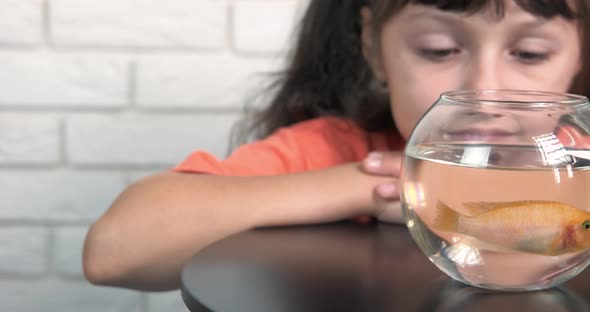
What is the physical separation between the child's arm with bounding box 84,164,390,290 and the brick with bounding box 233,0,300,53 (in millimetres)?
509

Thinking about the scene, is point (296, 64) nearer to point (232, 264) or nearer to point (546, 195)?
point (232, 264)

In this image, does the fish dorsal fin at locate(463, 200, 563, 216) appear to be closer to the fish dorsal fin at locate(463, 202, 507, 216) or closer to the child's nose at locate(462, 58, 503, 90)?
the fish dorsal fin at locate(463, 202, 507, 216)

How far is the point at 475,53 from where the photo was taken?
2.57 feet

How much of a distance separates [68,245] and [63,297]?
3.8 inches

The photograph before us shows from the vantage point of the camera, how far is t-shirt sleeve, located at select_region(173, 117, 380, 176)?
0.82m

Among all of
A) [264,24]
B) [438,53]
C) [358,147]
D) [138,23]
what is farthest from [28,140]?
[438,53]

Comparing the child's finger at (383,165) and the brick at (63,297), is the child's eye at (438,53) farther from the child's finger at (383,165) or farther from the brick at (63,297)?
the brick at (63,297)

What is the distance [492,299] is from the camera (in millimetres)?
440

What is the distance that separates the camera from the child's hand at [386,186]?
682mm

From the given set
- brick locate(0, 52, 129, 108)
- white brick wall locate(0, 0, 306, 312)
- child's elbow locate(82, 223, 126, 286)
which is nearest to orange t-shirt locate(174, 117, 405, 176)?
child's elbow locate(82, 223, 126, 286)

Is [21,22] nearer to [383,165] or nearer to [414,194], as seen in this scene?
[383,165]

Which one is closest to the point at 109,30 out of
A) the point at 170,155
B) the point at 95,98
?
the point at 95,98

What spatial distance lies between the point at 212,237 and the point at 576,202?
1.19 ft

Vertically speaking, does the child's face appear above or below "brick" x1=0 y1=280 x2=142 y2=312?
above
